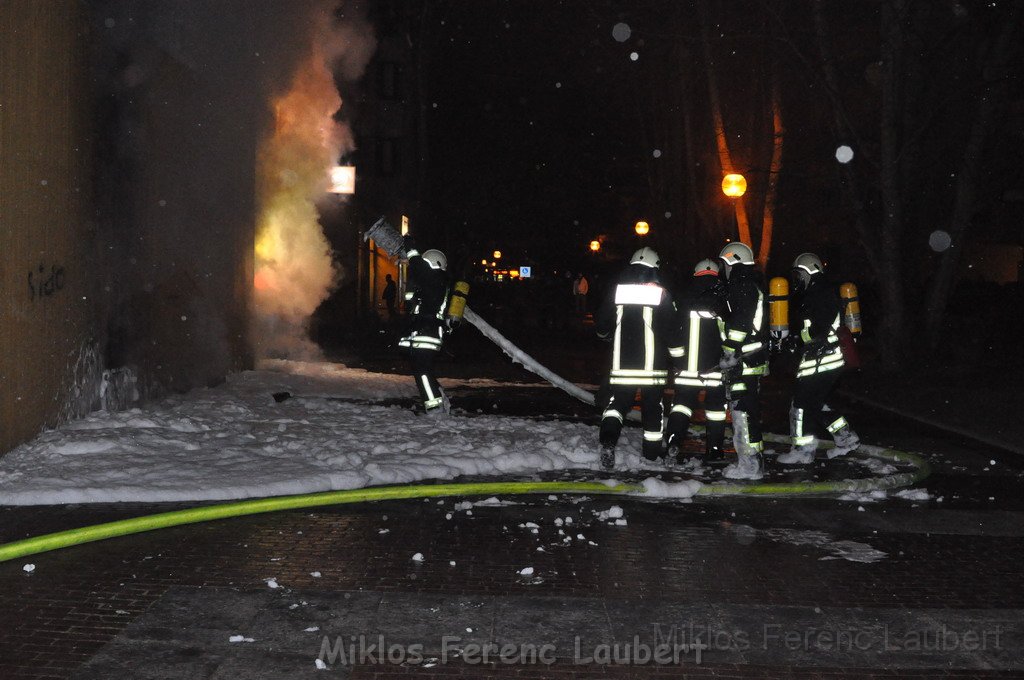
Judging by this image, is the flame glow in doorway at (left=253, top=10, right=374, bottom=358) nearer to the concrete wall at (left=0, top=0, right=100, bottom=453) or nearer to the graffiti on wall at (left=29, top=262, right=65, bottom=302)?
the concrete wall at (left=0, top=0, right=100, bottom=453)

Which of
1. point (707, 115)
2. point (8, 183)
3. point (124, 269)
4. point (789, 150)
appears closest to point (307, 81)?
point (124, 269)

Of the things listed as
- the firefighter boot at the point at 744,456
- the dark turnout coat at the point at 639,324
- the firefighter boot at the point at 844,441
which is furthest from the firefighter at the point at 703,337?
the firefighter boot at the point at 844,441

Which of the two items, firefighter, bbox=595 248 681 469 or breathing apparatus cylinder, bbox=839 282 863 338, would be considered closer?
firefighter, bbox=595 248 681 469

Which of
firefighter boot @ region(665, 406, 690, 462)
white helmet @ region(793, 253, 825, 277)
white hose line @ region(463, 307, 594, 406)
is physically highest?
white helmet @ region(793, 253, 825, 277)

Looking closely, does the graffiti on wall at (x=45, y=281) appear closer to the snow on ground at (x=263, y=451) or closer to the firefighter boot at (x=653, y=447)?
the snow on ground at (x=263, y=451)

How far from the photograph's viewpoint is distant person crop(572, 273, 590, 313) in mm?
39375

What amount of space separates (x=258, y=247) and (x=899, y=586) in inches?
625

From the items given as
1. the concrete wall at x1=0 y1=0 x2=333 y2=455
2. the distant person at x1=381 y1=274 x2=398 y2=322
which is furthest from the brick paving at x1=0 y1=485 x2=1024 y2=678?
the distant person at x1=381 y1=274 x2=398 y2=322

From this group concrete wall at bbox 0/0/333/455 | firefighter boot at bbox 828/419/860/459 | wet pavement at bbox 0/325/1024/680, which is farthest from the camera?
firefighter boot at bbox 828/419/860/459

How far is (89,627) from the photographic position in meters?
4.75

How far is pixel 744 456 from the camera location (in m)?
8.78

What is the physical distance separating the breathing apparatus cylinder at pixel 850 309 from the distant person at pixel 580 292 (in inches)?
1157

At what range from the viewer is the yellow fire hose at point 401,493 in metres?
6.05

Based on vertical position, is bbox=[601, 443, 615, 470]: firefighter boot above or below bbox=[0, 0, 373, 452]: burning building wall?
below
